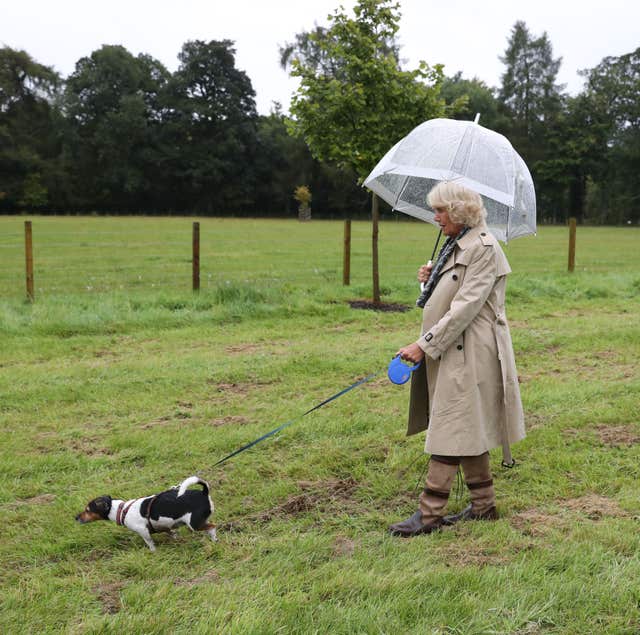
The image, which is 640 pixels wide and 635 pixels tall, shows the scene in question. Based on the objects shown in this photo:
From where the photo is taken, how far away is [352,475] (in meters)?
4.82

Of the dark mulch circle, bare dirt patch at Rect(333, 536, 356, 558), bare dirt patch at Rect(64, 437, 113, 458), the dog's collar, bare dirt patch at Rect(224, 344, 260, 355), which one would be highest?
the dark mulch circle

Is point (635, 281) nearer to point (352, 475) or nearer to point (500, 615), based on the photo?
point (352, 475)

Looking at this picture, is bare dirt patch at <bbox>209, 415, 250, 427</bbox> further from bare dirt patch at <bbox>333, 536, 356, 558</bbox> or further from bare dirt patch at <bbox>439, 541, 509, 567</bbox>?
bare dirt patch at <bbox>439, 541, 509, 567</bbox>

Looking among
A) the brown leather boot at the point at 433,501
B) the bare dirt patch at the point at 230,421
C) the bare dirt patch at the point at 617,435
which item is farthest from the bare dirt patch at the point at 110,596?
the bare dirt patch at the point at 617,435

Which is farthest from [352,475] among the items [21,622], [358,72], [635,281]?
[635,281]

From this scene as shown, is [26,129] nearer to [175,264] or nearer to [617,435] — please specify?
[175,264]

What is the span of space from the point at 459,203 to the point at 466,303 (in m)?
0.57

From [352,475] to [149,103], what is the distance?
2576 inches

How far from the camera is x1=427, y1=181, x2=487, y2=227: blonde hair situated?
12.4 ft

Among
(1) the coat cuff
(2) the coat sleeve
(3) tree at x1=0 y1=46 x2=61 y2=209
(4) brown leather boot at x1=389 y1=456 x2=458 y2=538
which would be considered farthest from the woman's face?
(3) tree at x1=0 y1=46 x2=61 y2=209

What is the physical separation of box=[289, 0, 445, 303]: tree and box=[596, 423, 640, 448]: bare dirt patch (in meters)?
6.93

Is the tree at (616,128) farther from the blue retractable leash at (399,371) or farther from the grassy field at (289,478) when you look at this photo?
the blue retractable leash at (399,371)

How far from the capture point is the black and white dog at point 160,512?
366 cm

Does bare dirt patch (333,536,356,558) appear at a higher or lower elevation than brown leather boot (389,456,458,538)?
lower
